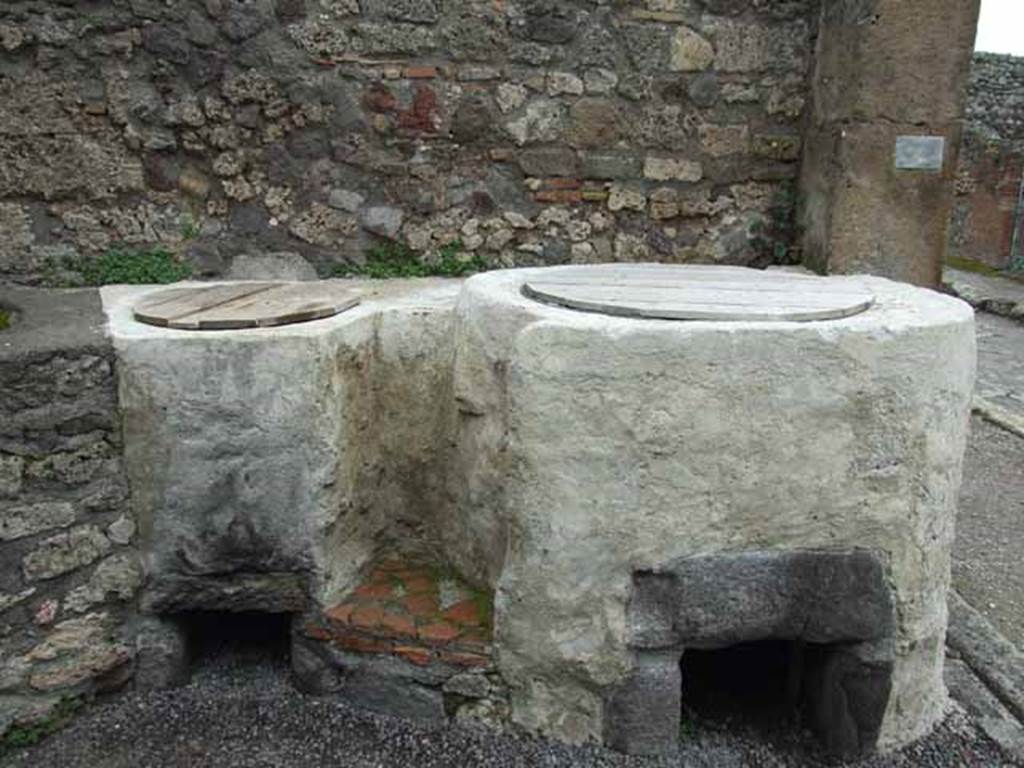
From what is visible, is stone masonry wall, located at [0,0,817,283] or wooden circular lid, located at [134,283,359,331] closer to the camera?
wooden circular lid, located at [134,283,359,331]

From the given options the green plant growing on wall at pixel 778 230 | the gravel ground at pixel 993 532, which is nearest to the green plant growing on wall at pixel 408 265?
the green plant growing on wall at pixel 778 230

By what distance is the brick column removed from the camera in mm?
3373

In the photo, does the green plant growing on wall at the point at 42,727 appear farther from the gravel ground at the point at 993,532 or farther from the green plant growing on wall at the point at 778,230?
the green plant growing on wall at the point at 778,230

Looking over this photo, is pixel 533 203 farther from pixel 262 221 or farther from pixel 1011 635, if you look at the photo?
pixel 1011 635

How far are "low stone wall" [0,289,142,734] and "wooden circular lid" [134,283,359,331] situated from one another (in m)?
0.23

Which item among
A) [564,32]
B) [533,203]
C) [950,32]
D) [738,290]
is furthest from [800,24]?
[738,290]

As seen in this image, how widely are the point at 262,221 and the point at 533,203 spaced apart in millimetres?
1121

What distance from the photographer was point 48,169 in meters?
3.26

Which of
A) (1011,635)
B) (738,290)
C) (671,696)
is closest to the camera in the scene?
(671,696)

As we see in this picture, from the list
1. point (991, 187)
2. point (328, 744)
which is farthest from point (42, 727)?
point (991, 187)

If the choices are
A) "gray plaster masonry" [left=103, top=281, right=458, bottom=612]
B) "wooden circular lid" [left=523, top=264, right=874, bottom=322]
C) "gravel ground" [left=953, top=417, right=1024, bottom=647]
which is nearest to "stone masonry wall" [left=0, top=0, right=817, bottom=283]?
"wooden circular lid" [left=523, top=264, right=874, bottom=322]

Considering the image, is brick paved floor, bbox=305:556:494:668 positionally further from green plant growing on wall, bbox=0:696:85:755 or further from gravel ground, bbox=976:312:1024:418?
gravel ground, bbox=976:312:1024:418

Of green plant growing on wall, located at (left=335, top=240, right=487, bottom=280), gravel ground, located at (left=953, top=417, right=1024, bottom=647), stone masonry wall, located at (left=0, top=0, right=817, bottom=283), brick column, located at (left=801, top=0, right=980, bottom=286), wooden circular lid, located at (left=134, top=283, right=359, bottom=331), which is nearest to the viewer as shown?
wooden circular lid, located at (left=134, top=283, right=359, bottom=331)

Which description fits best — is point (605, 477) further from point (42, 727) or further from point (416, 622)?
point (42, 727)
